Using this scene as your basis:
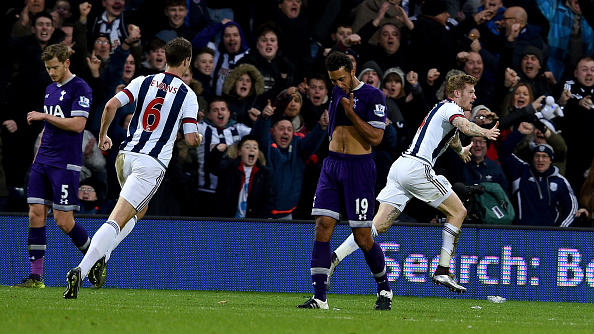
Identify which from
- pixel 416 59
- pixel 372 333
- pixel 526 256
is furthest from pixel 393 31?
pixel 372 333

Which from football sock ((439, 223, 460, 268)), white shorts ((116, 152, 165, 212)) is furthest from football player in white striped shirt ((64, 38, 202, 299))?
football sock ((439, 223, 460, 268))

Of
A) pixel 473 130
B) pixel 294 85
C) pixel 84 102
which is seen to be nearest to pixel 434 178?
pixel 473 130

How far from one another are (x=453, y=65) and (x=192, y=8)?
159 inches

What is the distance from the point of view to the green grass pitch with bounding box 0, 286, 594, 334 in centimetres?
616

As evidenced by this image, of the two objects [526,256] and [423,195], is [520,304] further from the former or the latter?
[423,195]

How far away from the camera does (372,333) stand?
20.1 ft

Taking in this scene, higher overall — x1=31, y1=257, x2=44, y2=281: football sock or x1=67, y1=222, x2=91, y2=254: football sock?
x1=67, y1=222, x2=91, y2=254: football sock

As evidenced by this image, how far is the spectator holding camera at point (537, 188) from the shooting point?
12.6 meters

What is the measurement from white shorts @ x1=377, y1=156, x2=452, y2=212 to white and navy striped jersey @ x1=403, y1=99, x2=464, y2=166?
3.9 inches

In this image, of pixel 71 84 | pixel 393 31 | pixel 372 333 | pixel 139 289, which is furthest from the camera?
pixel 393 31

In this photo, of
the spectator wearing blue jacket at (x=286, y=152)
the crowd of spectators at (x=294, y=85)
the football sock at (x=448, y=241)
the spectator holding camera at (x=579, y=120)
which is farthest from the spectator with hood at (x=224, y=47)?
the spectator holding camera at (x=579, y=120)

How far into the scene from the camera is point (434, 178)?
9.80 metres

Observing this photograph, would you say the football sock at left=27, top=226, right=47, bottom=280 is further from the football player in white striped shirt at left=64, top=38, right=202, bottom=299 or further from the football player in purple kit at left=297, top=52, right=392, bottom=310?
the football player in purple kit at left=297, top=52, right=392, bottom=310

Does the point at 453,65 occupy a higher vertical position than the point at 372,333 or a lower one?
higher
